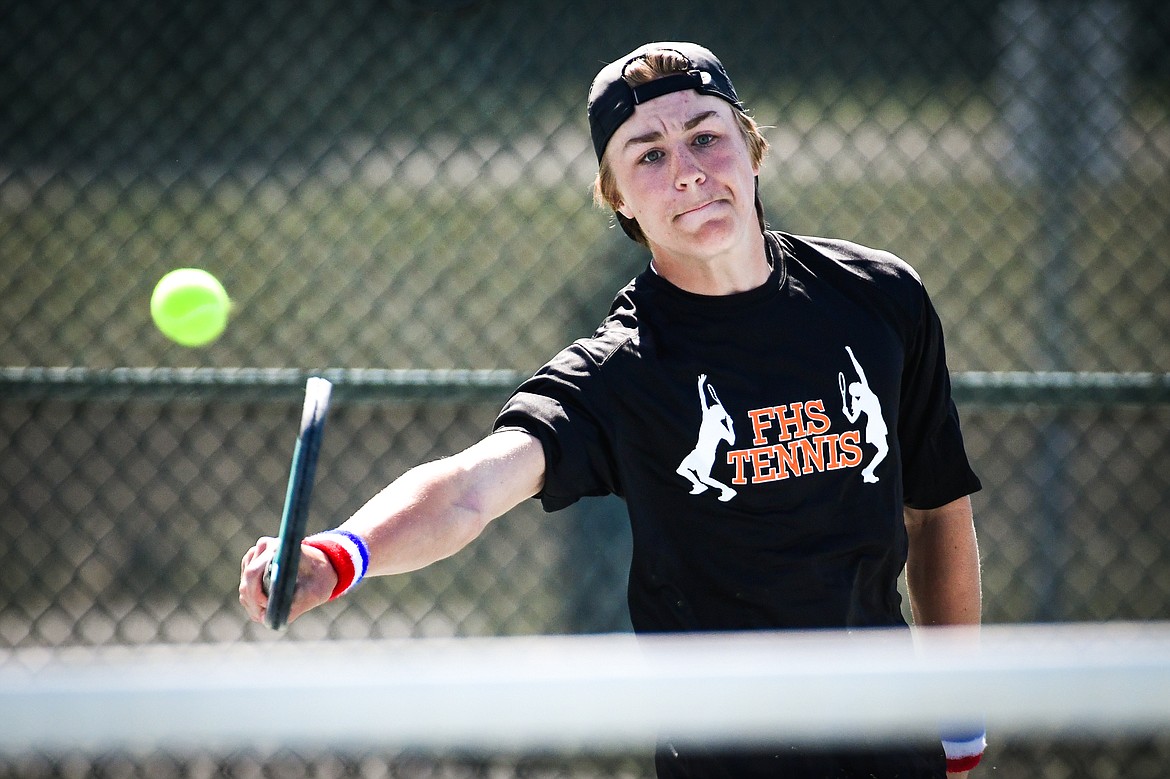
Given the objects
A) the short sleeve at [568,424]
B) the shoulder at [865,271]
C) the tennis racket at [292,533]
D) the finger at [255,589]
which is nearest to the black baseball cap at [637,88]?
the shoulder at [865,271]

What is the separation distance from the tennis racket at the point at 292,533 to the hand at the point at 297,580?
0.01 meters

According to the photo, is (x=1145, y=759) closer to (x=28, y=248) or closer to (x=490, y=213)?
(x=490, y=213)

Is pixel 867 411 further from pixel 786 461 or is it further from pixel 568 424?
pixel 568 424

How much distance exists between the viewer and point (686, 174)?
1959 millimetres

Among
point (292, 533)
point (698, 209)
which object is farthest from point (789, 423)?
point (292, 533)

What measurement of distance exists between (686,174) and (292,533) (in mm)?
970

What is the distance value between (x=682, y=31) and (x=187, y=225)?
1678 millimetres

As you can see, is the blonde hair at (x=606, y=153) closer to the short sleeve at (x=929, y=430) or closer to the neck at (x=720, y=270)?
the neck at (x=720, y=270)

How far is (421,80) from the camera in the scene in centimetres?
343

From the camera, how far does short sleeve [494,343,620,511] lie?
1.89 meters

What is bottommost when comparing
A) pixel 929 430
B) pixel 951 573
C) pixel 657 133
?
pixel 951 573

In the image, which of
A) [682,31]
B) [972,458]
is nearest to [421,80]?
[682,31]

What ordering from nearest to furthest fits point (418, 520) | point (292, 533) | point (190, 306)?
point (292, 533) → point (418, 520) → point (190, 306)

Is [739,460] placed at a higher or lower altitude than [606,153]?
lower
